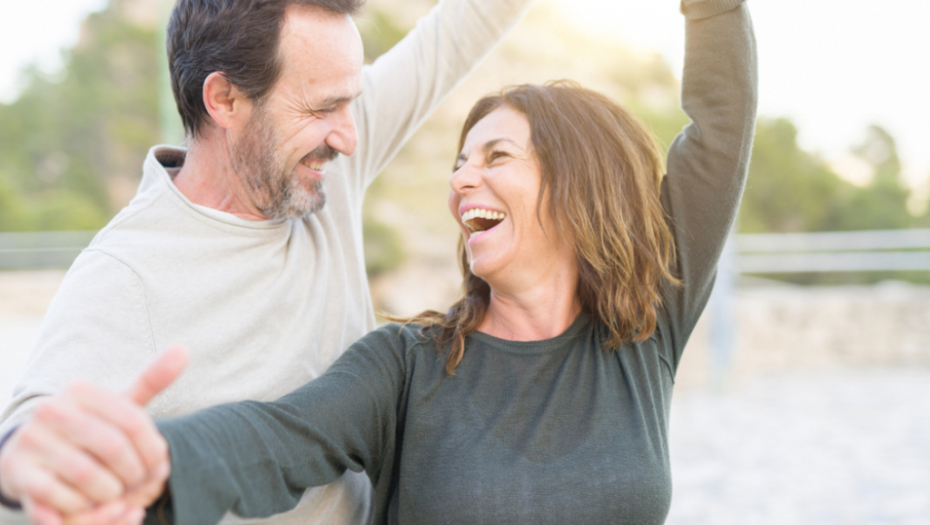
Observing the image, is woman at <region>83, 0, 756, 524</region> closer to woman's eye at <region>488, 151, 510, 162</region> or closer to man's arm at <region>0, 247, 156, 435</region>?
woman's eye at <region>488, 151, 510, 162</region>

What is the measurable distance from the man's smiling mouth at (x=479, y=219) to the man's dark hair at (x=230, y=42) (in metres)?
0.53

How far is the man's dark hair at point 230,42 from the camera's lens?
1553mm

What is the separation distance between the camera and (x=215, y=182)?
5.28ft

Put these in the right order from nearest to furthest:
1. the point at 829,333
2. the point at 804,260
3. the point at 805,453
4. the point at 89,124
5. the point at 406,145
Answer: the point at 805,453 < the point at 829,333 < the point at 804,260 < the point at 406,145 < the point at 89,124

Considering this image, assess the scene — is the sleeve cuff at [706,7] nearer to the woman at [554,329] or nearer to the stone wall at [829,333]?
the woman at [554,329]

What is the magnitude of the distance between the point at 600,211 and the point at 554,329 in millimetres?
284

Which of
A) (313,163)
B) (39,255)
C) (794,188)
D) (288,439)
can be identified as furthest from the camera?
(794,188)

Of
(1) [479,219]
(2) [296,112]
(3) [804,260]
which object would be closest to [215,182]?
(2) [296,112]

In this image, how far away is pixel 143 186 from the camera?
157 centimetres

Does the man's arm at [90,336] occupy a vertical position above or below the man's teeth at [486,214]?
below

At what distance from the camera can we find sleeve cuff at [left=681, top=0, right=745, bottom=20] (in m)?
1.54

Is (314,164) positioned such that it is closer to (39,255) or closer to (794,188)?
(39,255)

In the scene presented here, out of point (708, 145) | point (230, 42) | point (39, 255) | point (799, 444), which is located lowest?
point (39, 255)

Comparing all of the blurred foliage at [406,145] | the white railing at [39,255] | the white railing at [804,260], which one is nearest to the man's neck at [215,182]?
the white railing at [804,260]
